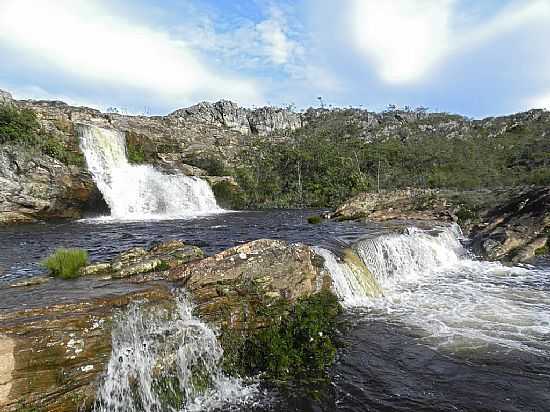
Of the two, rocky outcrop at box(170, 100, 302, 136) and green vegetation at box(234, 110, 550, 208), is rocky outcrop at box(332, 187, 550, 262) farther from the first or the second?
rocky outcrop at box(170, 100, 302, 136)

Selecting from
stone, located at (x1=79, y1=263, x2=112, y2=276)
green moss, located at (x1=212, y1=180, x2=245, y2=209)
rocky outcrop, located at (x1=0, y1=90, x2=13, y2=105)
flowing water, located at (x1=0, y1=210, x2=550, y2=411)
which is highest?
rocky outcrop, located at (x1=0, y1=90, x2=13, y2=105)

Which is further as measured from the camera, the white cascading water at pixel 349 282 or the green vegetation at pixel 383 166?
the green vegetation at pixel 383 166

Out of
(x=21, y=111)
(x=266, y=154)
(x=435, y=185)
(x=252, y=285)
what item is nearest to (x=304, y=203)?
(x=266, y=154)

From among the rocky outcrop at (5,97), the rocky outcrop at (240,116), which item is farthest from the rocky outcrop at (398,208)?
the rocky outcrop at (240,116)

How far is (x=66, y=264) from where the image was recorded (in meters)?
8.88

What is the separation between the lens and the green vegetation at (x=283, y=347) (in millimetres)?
6734

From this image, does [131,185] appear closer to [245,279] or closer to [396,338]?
[245,279]

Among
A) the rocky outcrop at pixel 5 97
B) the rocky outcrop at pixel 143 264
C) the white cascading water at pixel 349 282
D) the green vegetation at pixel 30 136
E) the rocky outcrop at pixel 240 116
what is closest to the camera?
the rocky outcrop at pixel 143 264

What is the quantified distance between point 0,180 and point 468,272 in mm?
26707

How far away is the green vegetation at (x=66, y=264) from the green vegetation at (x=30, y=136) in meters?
20.7

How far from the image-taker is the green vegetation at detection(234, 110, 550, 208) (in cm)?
4431

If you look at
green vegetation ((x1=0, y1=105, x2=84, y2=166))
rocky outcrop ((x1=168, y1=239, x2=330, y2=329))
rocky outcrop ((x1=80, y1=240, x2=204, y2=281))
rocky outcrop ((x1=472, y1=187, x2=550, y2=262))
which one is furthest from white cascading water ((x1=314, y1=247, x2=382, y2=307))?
green vegetation ((x1=0, y1=105, x2=84, y2=166))

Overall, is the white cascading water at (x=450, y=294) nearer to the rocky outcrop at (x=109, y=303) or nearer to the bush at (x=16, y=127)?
the rocky outcrop at (x=109, y=303)

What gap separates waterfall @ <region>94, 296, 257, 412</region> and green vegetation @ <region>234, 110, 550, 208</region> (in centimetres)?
3409
